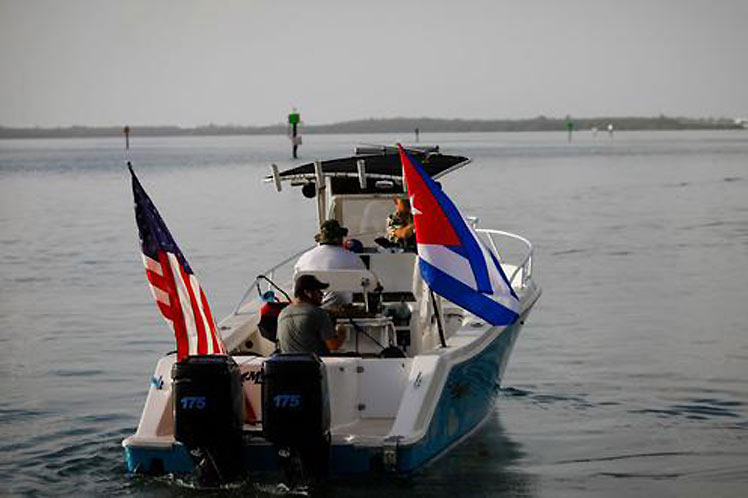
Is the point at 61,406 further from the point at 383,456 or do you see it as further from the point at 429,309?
the point at 383,456

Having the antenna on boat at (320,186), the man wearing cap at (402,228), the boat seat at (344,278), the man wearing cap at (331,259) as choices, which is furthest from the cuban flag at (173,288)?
the man wearing cap at (402,228)

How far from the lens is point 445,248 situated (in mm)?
11906

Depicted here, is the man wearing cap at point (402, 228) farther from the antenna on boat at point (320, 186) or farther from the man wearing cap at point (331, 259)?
the man wearing cap at point (331, 259)

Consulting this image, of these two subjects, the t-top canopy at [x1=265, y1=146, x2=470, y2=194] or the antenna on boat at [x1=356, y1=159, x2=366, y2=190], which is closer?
the antenna on boat at [x1=356, y1=159, x2=366, y2=190]

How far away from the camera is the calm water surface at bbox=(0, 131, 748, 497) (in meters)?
12.4

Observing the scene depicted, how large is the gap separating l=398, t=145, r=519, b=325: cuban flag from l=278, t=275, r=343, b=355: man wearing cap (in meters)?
0.87

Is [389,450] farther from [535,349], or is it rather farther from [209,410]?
[535,349]

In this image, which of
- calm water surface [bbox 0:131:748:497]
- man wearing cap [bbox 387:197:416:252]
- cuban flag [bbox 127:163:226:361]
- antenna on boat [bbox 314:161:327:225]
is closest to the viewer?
cuban flag [bbox 127:163:226:361]

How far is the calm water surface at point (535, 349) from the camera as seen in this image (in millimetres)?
12406

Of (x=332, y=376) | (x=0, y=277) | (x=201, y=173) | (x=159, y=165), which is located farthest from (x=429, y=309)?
(x=159, y=165)

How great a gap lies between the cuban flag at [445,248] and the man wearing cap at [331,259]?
1113mm

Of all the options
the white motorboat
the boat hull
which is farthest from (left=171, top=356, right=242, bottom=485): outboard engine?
the boat hull

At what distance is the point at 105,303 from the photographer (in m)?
22.7

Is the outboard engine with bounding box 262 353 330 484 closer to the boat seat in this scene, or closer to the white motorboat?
the white motorboat
